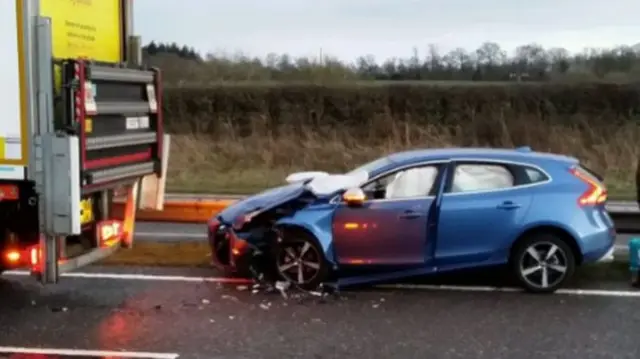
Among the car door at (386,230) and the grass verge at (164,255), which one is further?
the grass verge at (164,255)

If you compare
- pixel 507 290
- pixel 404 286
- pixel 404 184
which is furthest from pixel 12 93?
pixel 507 290

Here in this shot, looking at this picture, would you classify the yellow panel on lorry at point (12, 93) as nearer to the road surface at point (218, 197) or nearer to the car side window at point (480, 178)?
the car side window at point (480, 178)

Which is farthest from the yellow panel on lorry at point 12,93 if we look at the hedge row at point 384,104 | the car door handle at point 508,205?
the hedge row at point 384,104

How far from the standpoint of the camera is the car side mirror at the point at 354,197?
873 centimetres

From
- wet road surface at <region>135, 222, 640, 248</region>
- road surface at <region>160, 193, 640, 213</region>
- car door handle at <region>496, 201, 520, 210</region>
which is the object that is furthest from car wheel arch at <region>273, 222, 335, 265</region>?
road surface at <region>160, 193, 640, 213</region>

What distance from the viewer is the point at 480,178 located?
8883 mm

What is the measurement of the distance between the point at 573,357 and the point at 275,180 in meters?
14.3

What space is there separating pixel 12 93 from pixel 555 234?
518 centimetres

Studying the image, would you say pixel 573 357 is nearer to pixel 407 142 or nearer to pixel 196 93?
pixel 407 142

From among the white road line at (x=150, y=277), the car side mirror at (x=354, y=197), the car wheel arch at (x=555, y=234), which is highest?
the car side mirror at (x=354, y=197)

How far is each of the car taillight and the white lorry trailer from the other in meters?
4.29

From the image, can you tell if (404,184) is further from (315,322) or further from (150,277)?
(150,277)

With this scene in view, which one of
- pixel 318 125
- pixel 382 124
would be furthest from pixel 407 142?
pixel 318 125

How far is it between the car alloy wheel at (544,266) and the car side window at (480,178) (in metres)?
0.70
